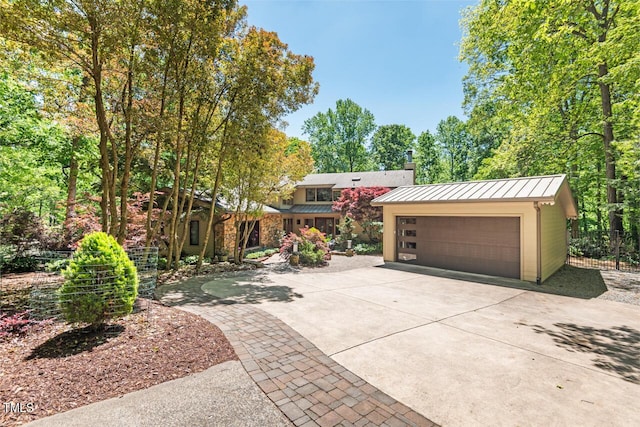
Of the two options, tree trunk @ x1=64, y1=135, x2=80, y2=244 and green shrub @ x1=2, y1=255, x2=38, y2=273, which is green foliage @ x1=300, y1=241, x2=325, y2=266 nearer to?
tree trunk @ x1=64, y1=135, x2=80, y2=244

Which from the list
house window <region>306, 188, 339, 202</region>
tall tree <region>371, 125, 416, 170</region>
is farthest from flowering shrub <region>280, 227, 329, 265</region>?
tall tree <region>371, 125, 416, 170</region>

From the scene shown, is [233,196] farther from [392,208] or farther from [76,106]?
[392,208]

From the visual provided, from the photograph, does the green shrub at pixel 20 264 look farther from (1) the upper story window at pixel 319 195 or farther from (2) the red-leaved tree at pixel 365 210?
(1) the upper story window at pixel 319 195

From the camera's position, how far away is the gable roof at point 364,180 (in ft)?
72.6

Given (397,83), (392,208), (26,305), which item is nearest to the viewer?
→ (26,305)

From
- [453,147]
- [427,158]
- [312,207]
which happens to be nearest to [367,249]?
[312,207]

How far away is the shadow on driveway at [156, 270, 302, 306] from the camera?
671 centimetres

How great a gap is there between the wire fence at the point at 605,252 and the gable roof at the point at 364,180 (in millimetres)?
10285

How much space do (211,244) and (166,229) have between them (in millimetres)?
2232

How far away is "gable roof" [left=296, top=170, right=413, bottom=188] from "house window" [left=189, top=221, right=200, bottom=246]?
8.75 metres

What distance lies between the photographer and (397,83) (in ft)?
66.4

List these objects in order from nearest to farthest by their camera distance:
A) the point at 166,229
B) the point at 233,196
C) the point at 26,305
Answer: the point at 26,305 < the point at 233,196 < the point at 166,229

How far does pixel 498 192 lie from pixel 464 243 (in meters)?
2.06

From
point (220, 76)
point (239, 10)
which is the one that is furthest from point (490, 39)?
point (220, 76)
